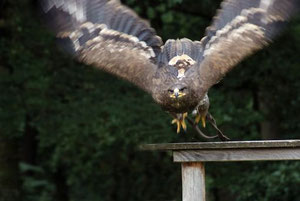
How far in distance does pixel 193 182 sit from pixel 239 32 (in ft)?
4.46

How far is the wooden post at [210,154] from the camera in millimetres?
5336

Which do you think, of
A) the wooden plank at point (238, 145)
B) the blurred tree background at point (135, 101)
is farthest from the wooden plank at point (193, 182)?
the blurred tree background at point (135, 101)

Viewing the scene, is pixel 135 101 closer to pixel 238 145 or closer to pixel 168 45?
pixel 168 45

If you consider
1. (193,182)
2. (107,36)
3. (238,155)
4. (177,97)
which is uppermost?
(107,36)

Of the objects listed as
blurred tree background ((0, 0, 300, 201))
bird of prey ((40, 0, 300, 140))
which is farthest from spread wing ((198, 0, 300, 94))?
blurred tree background ((0, 0, 300, 201))

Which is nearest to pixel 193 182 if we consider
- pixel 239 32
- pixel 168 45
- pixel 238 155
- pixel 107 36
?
pixel 238 155

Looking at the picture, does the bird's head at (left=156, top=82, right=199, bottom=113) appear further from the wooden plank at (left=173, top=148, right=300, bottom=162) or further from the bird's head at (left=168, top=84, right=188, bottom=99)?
the wooden plank at (left=173, top=148, right=300, bottom=162)

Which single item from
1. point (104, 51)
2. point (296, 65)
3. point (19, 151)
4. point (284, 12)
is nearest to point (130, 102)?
point (296, 65)

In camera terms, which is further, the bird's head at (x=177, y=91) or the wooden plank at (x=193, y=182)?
the bird's head at (x=177, y=91)

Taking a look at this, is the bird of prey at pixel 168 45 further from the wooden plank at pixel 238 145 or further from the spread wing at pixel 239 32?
the wooden plank at pixel 238 145

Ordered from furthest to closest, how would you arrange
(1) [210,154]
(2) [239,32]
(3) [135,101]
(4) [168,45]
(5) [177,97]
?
(3) [135,101], (4) [168,45], (2) [239,32], (5) [177,97], (1) [210,154]

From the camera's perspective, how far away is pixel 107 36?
22.3 feet

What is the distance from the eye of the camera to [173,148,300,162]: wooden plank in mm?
5332

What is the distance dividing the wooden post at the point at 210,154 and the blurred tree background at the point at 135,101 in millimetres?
4065
